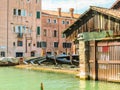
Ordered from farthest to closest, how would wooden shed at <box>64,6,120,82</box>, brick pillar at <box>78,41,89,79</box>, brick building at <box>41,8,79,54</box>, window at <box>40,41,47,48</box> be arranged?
brick building at <box>41,8,79,54</box>, window at <box>40,41,47,48</box>, brick pillar at <box>78,41,89,79</box>, wooden shed at <box>64,6,120,82</box>

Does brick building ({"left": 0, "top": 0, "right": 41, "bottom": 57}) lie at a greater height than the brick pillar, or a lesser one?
greater

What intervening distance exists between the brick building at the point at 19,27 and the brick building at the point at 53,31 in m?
2.62

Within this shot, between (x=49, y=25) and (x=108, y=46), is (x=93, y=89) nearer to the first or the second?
(x=108, y=46)

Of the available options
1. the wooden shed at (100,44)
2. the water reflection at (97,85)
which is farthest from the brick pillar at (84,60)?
the water reflection at (97,85)

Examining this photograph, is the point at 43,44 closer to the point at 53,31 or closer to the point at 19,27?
the point at 53,31

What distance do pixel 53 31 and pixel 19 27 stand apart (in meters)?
9.95

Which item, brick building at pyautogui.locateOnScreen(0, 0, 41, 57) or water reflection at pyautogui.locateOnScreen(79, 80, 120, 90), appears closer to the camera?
water reflection at pyautogui.locateOnScreen(79, 80, 120, 90)

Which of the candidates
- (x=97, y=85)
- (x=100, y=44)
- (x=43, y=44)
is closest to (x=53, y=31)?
(x=43, y=44)

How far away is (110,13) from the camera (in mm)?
21766

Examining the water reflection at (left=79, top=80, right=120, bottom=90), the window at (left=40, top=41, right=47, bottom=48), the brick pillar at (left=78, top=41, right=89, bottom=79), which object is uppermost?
the window at (left=40, top=41, right=47, bottom=48)

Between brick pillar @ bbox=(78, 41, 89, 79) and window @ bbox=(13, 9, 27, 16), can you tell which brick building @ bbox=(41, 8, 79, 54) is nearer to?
window @ bbox=(13, 9, 27, 16)

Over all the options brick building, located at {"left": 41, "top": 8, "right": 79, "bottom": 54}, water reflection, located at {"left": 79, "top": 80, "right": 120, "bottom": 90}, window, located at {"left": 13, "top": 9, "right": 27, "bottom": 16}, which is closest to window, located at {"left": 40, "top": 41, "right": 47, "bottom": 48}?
brick building, located at {"left": 41, "top": 8, "right": 79, "bottom": 54}

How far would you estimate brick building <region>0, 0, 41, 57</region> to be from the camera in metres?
57.8

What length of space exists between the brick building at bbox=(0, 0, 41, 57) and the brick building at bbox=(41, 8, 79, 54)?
8.58ft
